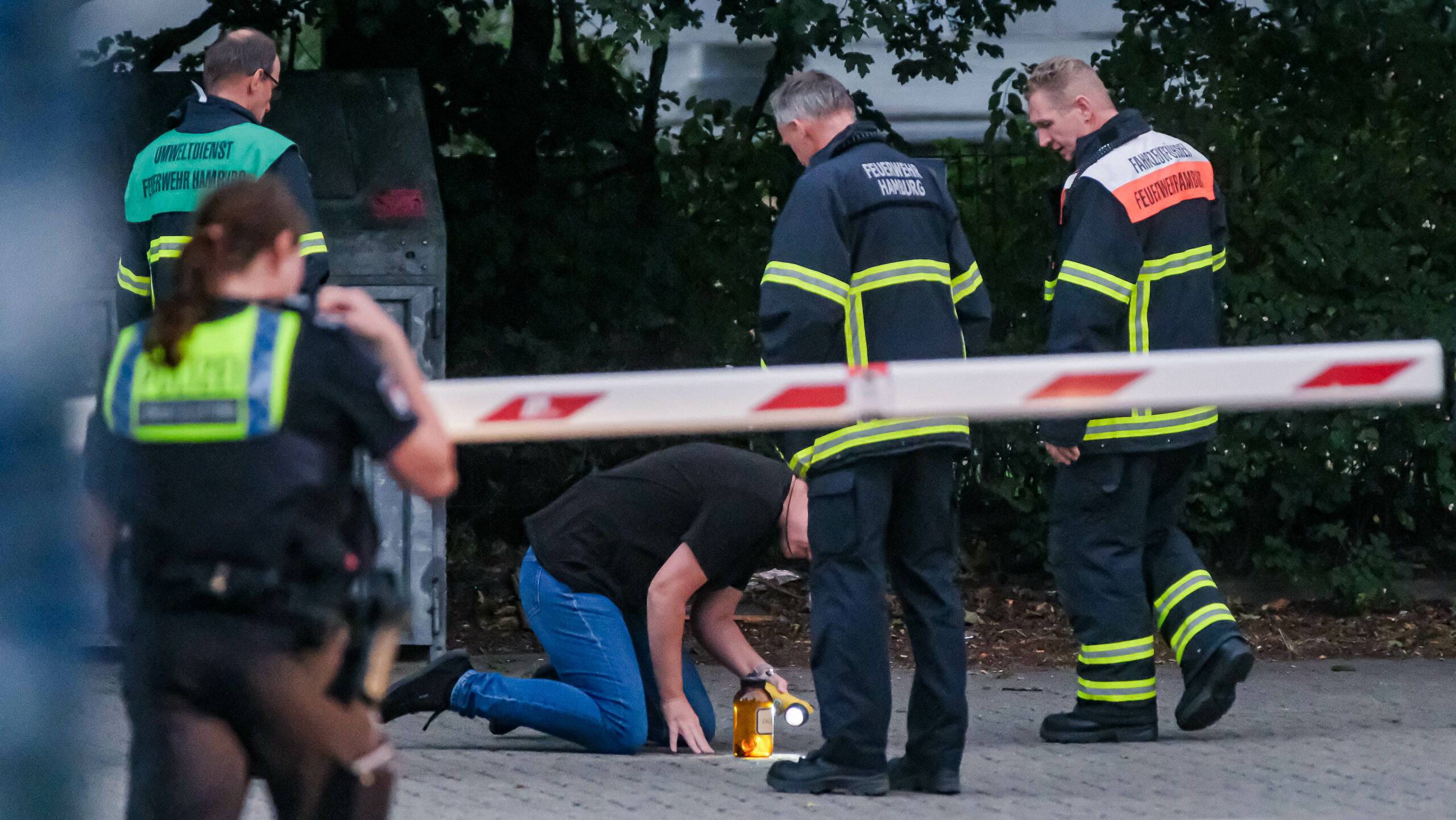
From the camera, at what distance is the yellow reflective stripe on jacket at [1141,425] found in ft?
18.2

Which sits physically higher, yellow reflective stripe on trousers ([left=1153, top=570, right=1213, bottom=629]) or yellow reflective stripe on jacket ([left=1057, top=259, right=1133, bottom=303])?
yellow reflective stripe on jacket ([left=1057, top=259, right=1133, bottom=303])

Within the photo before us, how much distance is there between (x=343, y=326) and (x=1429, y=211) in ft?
21.8

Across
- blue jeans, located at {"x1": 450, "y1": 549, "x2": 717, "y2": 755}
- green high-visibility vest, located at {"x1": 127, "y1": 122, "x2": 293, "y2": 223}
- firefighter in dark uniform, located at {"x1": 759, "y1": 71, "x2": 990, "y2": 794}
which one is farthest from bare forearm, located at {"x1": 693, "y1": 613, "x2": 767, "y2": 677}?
green high-visibility vest, located at {"x1": 127, "y1": 122, "x2": 293, "y2": 223}

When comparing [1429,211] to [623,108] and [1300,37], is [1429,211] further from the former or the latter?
[623,108]

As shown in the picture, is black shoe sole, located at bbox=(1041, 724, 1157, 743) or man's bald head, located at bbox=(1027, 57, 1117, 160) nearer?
black shoe sole, located at bbox=(1041, 724, 1157, 743)

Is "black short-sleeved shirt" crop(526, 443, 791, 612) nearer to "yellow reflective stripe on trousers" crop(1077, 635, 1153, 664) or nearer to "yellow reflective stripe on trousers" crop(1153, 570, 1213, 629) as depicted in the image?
"yellow reflective stripe on trousers" crop(1077, 635, 1153, 664)

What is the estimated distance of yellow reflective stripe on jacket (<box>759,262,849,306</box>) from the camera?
15.3 ft

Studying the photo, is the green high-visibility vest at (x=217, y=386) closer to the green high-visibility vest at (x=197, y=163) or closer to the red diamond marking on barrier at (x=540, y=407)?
the red diamond marking on barrier at (x=540, y=407)

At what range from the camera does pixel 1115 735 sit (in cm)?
559

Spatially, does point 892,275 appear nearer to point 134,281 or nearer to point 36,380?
point 134,281

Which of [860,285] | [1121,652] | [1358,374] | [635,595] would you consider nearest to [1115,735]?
[1121,652]

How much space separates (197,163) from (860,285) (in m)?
2.07

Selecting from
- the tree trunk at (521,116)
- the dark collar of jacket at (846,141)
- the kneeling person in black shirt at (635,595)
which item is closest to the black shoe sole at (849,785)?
the kneeling person in black shirt at (635,595)

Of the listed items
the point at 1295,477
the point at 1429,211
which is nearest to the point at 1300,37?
the point at 1429,211
